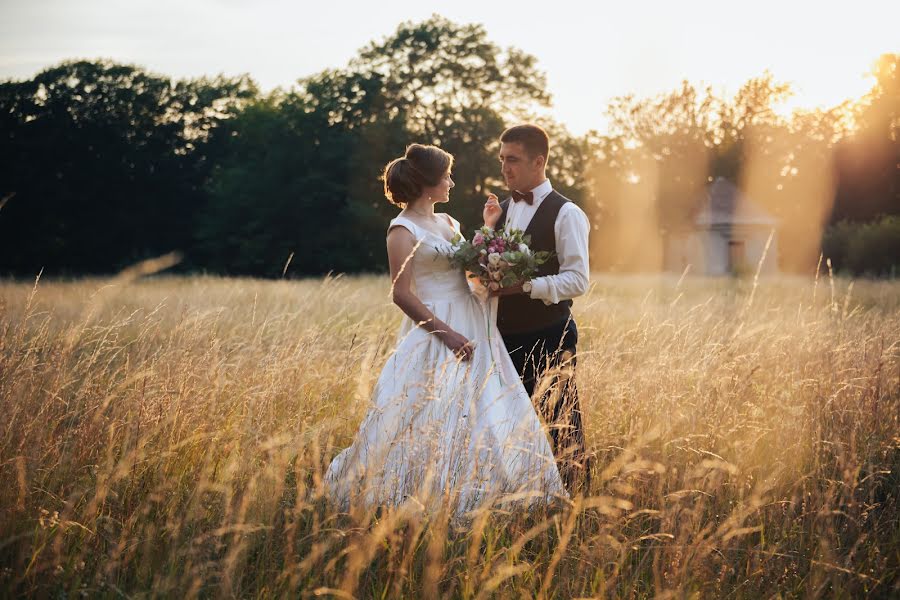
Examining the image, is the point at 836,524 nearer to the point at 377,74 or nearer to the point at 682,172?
the point at 377,74

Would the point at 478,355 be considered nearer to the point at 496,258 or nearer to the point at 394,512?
the point at 496,258

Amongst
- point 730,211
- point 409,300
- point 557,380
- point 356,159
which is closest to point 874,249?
point 730,211

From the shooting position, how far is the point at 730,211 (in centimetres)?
4122

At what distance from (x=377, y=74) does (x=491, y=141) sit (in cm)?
626

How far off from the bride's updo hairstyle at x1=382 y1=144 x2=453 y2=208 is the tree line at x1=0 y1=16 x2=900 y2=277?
26546 millimetres

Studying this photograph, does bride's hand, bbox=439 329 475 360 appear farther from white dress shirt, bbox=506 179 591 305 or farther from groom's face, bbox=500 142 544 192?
groom's face, bbox=500 142 544 192

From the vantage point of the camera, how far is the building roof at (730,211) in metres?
40.2

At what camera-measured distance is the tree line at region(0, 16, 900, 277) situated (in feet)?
105

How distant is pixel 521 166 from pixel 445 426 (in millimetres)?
1647

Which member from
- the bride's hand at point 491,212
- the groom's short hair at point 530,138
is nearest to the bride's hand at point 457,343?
the bride's hand at point 491,212

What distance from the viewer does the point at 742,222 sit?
39.9 m

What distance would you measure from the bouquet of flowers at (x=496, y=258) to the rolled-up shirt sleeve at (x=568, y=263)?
0.12m

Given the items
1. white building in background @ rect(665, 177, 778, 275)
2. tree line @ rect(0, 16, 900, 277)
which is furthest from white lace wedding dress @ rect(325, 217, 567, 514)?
white building in background @ rect(665, 177, 778, 275)

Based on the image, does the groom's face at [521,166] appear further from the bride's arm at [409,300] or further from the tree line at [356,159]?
the tree line at [356,159]
